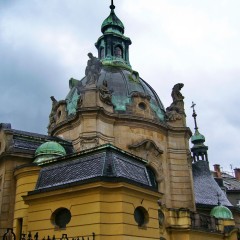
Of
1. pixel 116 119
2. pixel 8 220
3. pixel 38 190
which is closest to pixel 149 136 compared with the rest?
pixel 116 119

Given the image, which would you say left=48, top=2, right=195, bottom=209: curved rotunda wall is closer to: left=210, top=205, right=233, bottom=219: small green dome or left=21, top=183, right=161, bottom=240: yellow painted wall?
left=210, top=205, right=233, bottom=219: small green dome

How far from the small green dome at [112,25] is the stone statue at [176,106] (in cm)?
1026

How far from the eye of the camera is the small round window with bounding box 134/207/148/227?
48.1 ft

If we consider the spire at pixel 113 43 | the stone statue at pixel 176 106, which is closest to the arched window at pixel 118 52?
the spire at pixel 113 43

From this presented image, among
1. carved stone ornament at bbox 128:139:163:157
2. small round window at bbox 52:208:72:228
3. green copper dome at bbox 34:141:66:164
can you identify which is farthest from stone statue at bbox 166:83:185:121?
small round window at bbox 52:208:72:228

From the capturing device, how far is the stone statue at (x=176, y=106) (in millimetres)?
32156

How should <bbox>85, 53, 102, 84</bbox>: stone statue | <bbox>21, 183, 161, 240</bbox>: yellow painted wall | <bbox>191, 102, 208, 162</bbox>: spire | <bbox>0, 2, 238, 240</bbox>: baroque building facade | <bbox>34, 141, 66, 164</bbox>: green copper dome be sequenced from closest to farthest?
<bbox>21, 183, 161, 240</bbox>: yellow painted wall
<bbox>0, 2, 238, 240</bbox>: baroque building facade
<bbox>34, 141, 66, 164</bbox>: green copper dome
<bbox>85, 53, 102, 84</bbox>: stone statue
<bbox>191, 102, 208, 162</bbox>: spire

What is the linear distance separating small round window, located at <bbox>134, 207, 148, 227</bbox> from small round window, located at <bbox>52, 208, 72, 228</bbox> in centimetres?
273

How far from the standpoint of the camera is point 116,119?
93.5 ft

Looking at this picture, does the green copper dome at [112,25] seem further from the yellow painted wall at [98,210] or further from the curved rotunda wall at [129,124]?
the yellow painted wall at [98,210]

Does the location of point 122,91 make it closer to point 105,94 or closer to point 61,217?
point 105,94

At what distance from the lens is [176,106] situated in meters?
33.2

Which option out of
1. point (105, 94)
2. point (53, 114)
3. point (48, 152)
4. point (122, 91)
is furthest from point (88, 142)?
point (53, 114)

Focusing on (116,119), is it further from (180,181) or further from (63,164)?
(63,164)
